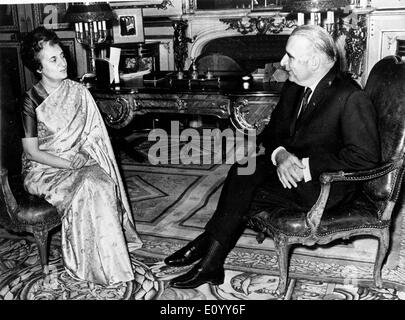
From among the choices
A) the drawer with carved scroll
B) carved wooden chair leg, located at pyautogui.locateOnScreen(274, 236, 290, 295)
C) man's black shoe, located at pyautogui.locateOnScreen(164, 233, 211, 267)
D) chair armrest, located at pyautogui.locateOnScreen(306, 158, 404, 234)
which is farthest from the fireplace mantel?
carved wooden chair leg, located at pyautogui.locateOnScreen(274, 236, 290, 295)

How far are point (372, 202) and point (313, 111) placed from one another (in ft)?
1.61

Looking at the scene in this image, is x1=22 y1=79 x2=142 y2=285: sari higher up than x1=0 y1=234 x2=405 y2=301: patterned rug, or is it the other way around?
x1=22 y1=79 x2=142 y2=285: sari

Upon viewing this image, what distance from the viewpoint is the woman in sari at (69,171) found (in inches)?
88.3

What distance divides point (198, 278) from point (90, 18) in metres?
2.22

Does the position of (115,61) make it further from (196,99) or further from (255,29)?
(255,29)

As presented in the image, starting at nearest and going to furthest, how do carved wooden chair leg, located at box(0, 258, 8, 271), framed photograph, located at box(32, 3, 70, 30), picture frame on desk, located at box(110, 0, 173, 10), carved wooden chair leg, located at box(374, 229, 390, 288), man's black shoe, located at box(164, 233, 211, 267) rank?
Result: carved wooden chair leg, located at box(374, 229, 390, 288) → man's black shoe, located at box(164, 233, 211, 267) → carved wooden chair leg, located at box(0, 258, 8, 271) → picture frame on desk, located at box(110, 0, 173, 10) → framed photograph, located at box(32, 3, 70, 30)

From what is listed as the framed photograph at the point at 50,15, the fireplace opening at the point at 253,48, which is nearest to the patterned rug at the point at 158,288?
the fireplace opening at the point at 253,48

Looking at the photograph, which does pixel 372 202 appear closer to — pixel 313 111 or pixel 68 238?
pixel 313 111

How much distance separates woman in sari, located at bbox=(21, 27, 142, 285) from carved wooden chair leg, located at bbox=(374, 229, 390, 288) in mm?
1143

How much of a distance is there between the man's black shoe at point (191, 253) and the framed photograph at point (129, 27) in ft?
10.1

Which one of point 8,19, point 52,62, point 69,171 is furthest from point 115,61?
point 8,19

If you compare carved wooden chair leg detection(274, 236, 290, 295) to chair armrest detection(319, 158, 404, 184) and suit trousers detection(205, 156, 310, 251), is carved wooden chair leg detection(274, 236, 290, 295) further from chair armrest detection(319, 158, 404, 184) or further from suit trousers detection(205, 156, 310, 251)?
chair armrest detection(319, 158, 404, 184)

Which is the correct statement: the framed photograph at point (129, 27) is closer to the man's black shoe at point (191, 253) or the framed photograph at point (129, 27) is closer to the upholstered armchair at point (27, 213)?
the upholstered armchair at point (27, 213)

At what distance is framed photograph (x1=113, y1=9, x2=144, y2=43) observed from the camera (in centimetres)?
492
